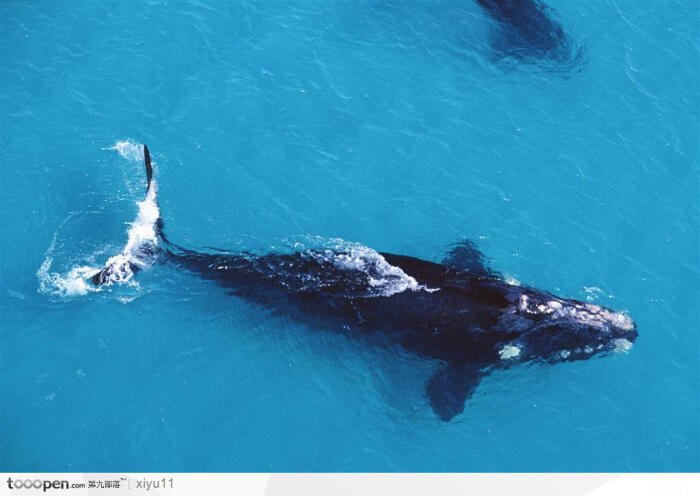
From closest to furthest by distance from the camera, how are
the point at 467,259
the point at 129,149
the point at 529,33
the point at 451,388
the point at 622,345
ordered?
the point at 451,388, the point at 622,345, the point at 467,259, the point at 129,149, the point at 529,33

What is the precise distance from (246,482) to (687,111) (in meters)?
26.7

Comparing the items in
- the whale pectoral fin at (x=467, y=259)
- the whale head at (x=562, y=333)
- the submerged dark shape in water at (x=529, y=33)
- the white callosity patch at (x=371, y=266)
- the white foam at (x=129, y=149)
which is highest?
the submerged dark shape in water at (x=529, y=33)

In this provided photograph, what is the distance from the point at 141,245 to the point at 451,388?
1324 centimetres

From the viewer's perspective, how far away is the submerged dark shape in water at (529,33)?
1642 inches

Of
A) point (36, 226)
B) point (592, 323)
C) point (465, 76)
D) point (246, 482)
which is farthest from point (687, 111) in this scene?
point (36, 226)

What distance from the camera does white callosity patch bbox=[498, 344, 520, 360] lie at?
3095cm

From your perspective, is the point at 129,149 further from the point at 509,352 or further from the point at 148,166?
the point at 509,352

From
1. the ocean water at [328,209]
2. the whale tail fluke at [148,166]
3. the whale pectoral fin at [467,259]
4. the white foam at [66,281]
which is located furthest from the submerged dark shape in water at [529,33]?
the white foam at [66,281]

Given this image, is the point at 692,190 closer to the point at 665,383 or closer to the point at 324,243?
the point at 665,383

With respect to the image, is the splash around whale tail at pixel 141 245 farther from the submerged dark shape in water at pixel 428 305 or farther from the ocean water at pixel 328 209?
the ocean water at pixel 328 209

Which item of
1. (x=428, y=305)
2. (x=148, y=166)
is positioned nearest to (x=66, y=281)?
(x=148, y=166)

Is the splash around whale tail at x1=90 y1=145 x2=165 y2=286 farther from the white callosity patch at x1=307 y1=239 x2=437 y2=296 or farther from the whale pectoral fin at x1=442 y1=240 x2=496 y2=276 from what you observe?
the whale pectoral fin at x1=442 y1=240 x2=496 y2=276

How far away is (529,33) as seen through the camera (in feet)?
140

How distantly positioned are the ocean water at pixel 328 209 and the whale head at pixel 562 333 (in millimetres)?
559
